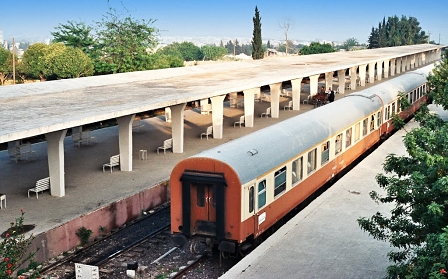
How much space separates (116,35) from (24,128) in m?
41.6

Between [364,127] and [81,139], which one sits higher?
[364,127]

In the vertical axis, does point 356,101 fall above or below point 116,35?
below

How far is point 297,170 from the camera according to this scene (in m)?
13.4

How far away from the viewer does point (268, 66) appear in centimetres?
3772

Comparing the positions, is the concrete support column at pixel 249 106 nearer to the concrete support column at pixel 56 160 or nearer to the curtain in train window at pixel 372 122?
the curtain in train window at pixel 372 122

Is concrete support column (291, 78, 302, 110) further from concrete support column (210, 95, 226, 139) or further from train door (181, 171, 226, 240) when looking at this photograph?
train door (181, 171, 226, 240)

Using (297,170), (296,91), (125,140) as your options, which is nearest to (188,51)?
(296,91)

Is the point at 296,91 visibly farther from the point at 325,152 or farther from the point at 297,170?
the point at 297,170

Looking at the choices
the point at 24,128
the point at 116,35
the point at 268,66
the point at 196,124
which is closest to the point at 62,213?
the point at 24,128

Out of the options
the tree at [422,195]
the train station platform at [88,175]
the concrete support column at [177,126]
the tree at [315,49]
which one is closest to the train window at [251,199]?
the tree at [422,195]

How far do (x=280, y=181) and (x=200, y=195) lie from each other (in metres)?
2.20

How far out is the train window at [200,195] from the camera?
36.6 feet

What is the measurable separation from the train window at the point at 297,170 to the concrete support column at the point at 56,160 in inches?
262

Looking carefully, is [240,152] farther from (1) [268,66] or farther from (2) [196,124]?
(1) [268,66]
